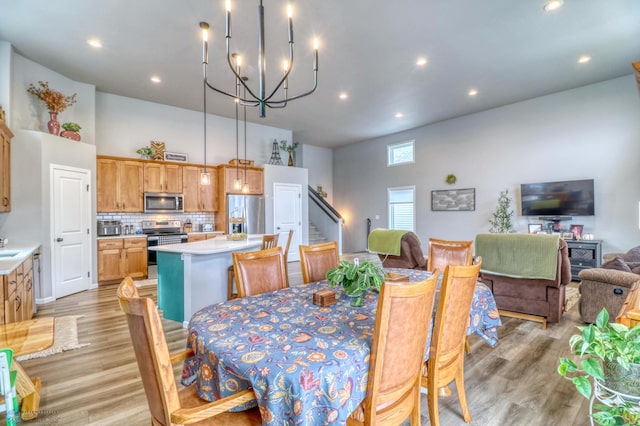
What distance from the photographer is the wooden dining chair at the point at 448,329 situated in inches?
60.4

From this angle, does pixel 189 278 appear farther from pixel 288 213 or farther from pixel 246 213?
pixel 288 213

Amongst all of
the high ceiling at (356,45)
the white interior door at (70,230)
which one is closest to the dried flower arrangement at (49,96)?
the high ceiling at (356,45)

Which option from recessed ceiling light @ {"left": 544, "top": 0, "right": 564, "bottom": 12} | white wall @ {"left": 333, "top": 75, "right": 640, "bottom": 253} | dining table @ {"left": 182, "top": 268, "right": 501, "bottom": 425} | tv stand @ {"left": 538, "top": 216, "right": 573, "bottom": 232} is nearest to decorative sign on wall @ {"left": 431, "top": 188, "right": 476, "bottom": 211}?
white wall @ {"left": 333, "top": 75, "right": 640, "bottom": 253}

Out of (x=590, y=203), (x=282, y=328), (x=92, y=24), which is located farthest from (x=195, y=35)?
(x=590, y=203)

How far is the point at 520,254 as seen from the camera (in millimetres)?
3525

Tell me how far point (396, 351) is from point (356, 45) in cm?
407

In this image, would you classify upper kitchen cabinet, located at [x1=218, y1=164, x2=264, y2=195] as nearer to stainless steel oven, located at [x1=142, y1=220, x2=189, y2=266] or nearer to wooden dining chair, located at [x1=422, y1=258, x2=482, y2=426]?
stainless steel oven, located at [x1=142, y1=220, x2=189, y2=266]

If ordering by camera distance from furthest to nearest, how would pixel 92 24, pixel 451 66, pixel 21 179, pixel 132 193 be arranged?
pixel 132 193 < pixel 451 66 < pixel 21 179 < pixel 92 24

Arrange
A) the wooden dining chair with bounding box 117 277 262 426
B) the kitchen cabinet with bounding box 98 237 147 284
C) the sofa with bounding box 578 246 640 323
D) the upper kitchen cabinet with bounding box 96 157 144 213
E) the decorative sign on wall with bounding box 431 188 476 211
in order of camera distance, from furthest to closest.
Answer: the decorative sign on wall with bounding box 431 188 476 211 → the upper kitchen cabinet with bounding box 96 157 144 213 → the kitchen cabinet with bounding box 98 237 147 284 → the sofa with bounding box 578 246 640 323 → the wooden dining chair with bounding box 117 277 262 426

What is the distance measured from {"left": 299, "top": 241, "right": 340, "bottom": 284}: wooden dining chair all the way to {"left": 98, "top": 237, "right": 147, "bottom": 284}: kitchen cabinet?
4.60 meters

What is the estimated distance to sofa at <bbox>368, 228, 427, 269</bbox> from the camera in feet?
14.0

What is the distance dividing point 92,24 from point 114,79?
1742mm

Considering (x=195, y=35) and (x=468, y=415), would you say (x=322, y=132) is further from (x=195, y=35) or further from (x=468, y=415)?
(x=468, y=415)

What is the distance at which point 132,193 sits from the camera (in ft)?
19.2
